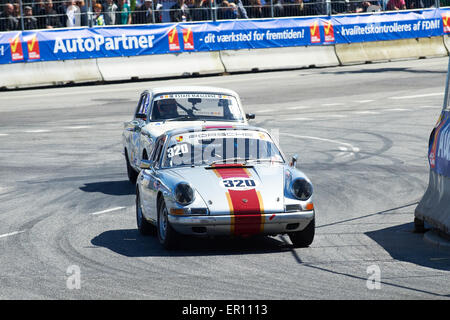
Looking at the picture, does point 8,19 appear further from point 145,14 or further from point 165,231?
point 165,231

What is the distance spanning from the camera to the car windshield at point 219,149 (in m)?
11.0

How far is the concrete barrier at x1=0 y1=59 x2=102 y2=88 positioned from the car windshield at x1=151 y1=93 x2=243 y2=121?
50.1 ft

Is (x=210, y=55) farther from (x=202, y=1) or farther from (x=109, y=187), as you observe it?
Answer: (x=109, y=187)

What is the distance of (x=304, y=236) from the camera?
10195 millimetres

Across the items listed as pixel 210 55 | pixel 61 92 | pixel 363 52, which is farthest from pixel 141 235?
pixel 363 52

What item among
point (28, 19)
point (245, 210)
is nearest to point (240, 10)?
point (28, 19)

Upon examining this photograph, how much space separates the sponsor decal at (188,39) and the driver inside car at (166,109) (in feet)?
56.4

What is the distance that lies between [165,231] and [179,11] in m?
22.8

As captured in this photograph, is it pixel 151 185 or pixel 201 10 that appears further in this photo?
pixel 201 10

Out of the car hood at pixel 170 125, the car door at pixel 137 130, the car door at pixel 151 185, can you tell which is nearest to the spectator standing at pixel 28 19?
the car door at pixel 137 130

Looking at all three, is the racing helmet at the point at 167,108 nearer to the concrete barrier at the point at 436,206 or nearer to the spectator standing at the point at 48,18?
the concrete barrier at the point at 436,206

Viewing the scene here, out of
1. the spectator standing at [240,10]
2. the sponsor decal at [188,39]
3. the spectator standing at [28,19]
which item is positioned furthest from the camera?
the spectator standing at [240,10]

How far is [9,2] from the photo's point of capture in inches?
1150
